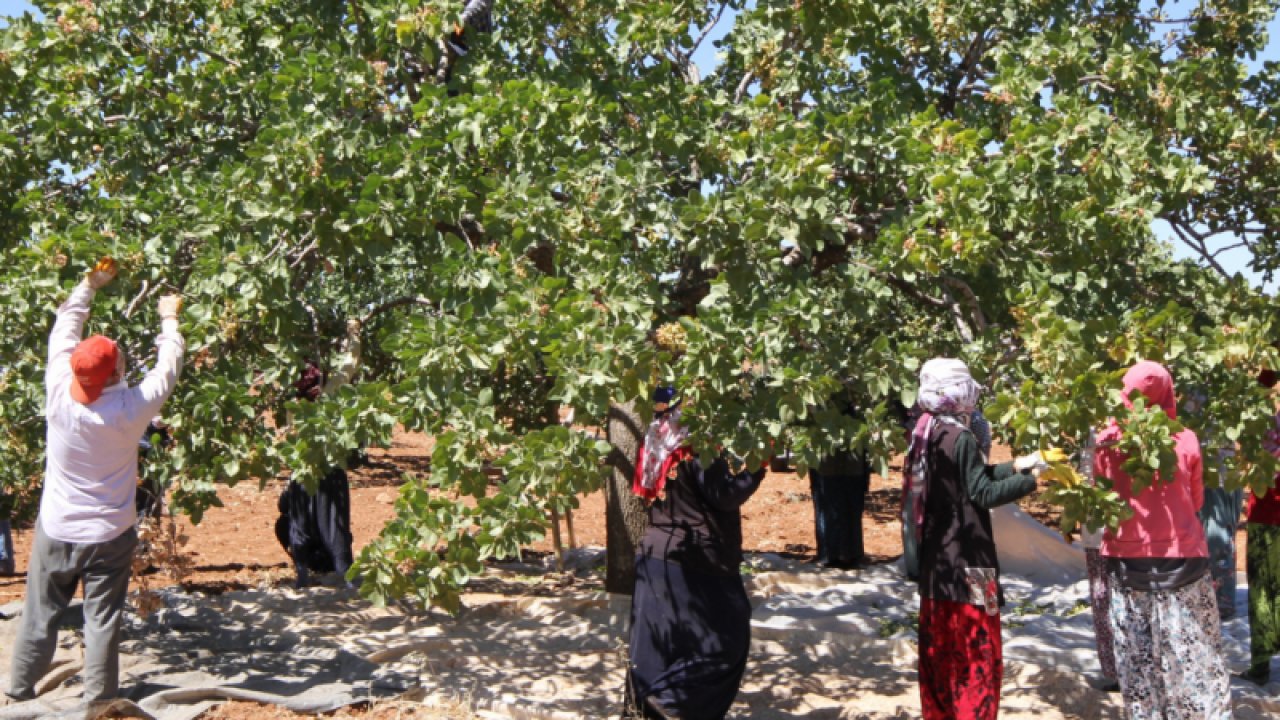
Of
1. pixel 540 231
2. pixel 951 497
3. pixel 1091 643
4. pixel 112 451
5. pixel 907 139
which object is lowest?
pixel 1091 643

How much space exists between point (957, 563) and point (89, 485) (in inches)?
138

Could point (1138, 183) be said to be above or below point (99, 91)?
below

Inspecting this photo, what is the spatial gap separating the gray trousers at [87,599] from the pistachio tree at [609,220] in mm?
517

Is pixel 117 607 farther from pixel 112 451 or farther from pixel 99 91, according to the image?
pixel 99 91

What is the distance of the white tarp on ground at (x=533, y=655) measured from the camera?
568 cm

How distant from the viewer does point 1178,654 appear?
4.69 meters

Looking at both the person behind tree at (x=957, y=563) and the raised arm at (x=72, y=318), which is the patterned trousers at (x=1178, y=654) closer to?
the person behind tree at (x=957, y=563)

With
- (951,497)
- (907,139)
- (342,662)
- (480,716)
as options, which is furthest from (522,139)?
(342,662)

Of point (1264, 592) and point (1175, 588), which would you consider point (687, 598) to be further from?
point (1264, 592)

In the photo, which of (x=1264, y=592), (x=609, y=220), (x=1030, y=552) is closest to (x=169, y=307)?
(x=609, y=220)

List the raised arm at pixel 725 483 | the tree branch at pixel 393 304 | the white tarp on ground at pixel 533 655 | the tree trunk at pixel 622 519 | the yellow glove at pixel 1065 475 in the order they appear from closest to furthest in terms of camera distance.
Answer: the yellow glove at pixel 1065 475, the raised arm at pixel 725 483, the white tarp on ground at pixel 533 655, the tree branch at pixel 393 304, the tree trunk at pixel 622 519

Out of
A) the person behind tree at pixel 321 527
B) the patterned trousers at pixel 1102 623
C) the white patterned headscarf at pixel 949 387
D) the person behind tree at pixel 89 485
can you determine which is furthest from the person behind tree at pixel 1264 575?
the person behind tree at pixel 321 527

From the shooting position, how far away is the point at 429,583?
3779mm

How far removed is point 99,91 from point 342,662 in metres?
3.10
